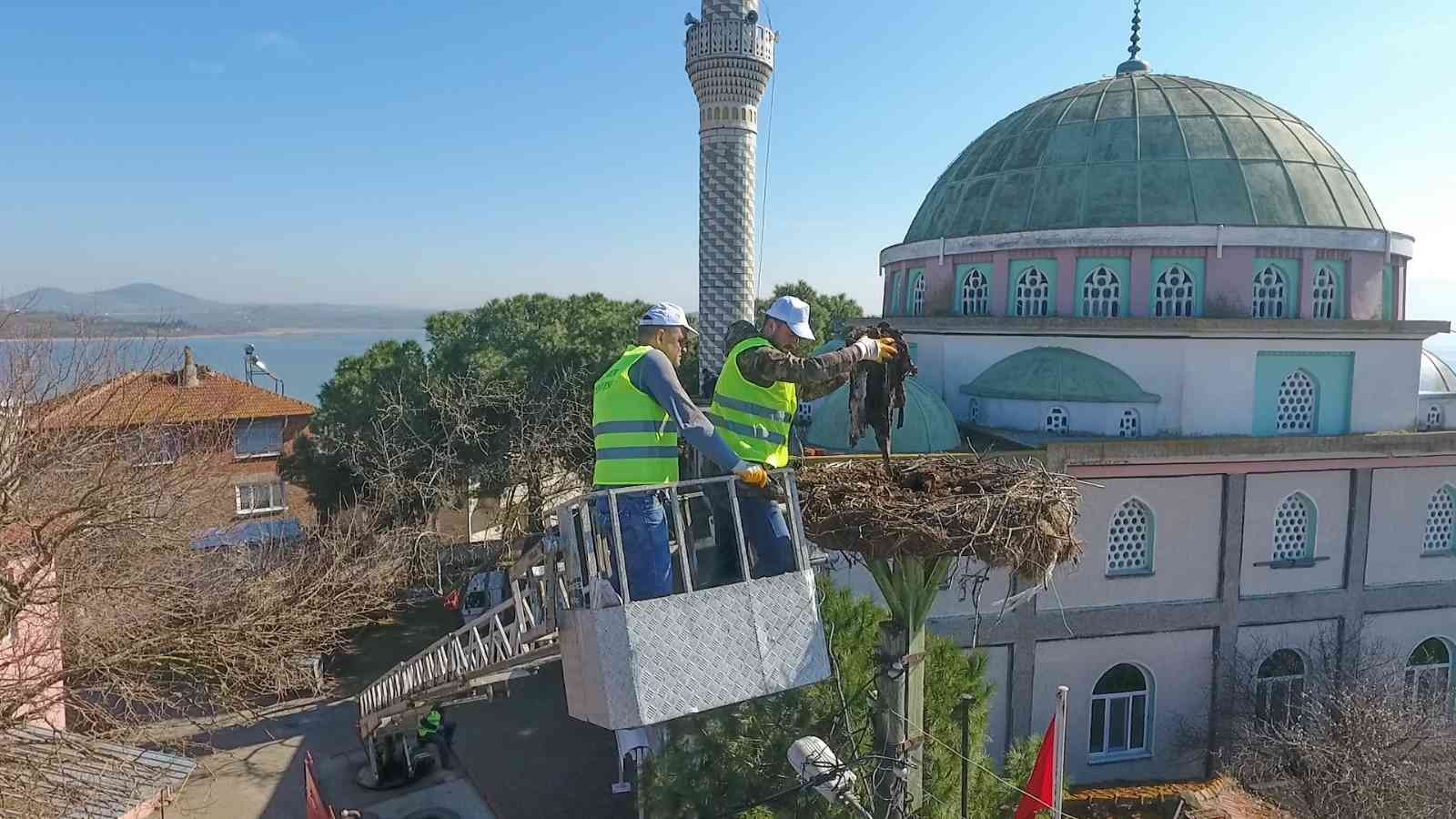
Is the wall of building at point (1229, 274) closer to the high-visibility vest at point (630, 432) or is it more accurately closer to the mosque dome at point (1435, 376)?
the mosque dome at point (1435, 376)

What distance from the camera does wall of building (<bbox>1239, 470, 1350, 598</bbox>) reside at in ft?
45.5

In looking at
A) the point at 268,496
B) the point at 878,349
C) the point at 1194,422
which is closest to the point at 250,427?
the point at 268,496

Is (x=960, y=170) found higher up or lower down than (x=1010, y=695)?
higher up

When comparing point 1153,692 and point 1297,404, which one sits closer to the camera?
point 1153,692

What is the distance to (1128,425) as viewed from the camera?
14.5 metres

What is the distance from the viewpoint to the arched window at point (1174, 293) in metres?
15.0

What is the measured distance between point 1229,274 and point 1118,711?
781 centimetres

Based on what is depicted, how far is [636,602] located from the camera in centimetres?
436

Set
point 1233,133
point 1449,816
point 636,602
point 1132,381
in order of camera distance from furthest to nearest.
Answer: point 1233,133 → point 1132,381 → point 1449,816 → point 636,602

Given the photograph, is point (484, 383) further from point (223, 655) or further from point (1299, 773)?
point (1299, 773)

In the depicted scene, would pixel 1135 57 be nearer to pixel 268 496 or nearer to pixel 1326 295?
pixel 1326 295

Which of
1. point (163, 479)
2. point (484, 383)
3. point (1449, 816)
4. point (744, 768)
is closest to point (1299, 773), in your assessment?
point (1449, 816)

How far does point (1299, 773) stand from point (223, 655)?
14786mm

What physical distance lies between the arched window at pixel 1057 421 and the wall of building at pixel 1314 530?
9.66 feet
